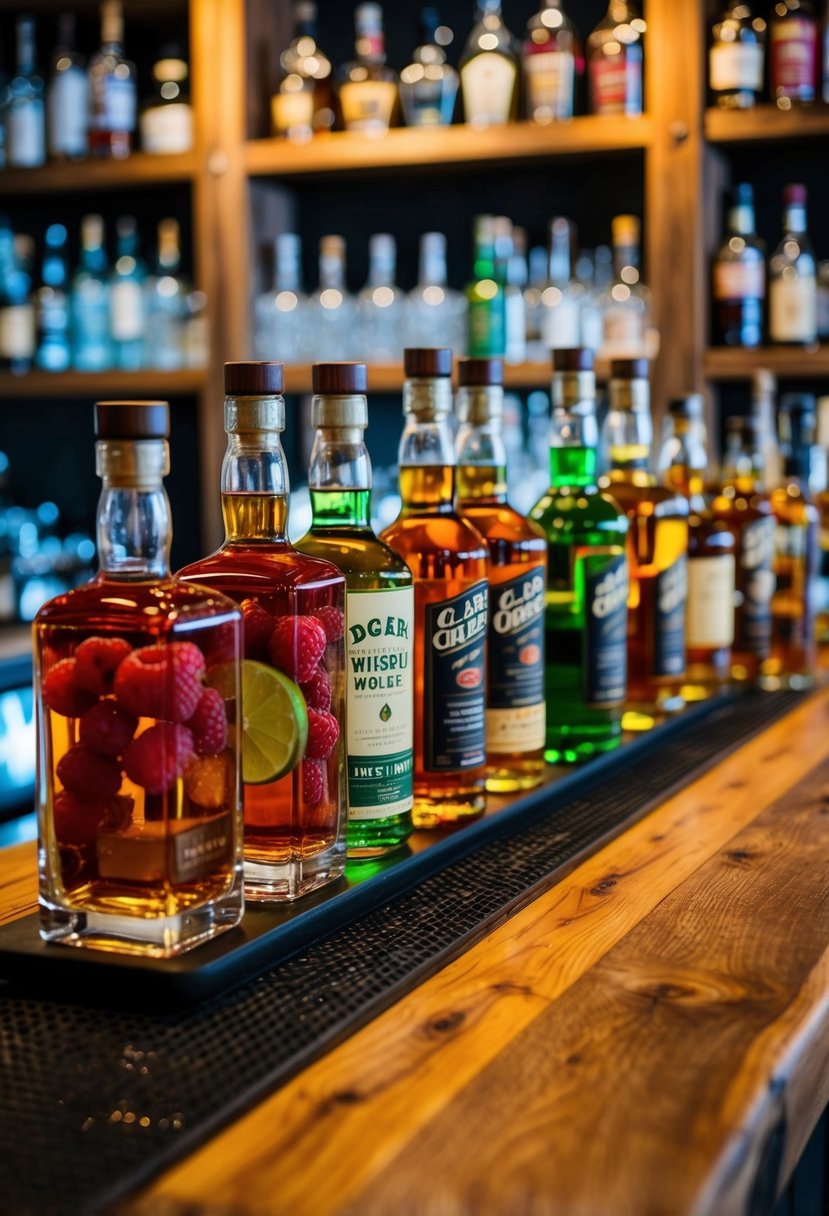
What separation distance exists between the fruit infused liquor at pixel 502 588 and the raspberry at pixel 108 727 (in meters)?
0.45

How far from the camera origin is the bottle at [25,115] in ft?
9.28

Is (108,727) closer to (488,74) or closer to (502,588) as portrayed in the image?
(502,588)

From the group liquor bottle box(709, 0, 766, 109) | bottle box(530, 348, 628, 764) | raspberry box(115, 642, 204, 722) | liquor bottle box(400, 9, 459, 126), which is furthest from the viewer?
liquor bottle box(400, 9, 459, 126)

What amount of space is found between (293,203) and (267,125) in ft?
0.61

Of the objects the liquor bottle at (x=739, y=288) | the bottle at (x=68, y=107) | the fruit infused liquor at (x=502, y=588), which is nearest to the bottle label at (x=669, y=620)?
the fruit infused liquor at (x=502, y=588)

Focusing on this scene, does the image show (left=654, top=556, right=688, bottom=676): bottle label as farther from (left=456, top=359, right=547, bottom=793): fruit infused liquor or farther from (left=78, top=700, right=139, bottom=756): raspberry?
(left=78, top=700, right=139, bottom=756): raspberry

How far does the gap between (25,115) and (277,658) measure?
93.1 inches

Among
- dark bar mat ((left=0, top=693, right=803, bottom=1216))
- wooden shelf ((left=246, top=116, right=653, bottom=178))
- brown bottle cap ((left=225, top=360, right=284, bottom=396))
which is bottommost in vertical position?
dark bar mat ((left=0, top=693, right=803, bottom=1216))

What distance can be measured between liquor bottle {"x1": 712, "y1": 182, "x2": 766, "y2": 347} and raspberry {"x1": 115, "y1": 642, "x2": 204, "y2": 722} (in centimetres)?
195

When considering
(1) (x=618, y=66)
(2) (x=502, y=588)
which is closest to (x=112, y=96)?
(1) (x=618, y=66)

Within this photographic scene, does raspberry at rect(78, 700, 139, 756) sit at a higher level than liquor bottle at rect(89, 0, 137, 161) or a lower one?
lower

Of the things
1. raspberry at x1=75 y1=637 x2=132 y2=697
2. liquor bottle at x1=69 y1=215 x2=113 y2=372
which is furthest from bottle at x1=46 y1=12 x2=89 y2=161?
raspberry at x1=75 y1=637 x2=132 y2=697

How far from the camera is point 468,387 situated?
1.10m

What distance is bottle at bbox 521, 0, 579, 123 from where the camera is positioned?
2477 millimetres
